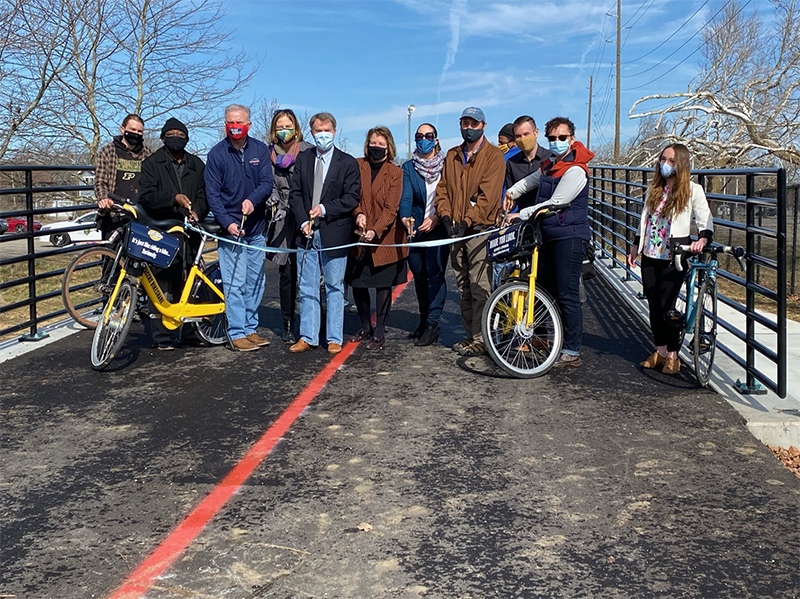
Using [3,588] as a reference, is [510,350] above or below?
above

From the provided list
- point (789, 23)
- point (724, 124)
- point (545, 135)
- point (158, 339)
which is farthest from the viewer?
point (789, 23)

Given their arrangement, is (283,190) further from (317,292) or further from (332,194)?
(317,292)

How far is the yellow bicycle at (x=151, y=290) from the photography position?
6496 millimetres

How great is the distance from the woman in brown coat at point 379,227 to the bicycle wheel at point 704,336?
2761 mm

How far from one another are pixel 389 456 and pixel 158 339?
3.57 metres

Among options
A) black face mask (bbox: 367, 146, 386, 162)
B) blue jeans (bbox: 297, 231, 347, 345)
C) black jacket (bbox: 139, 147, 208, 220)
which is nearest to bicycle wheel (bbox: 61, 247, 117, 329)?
black jacket (bbox: 139, 147, 208, 220)

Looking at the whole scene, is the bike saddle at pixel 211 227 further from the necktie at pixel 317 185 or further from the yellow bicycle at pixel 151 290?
the necktie at pixel 317 185

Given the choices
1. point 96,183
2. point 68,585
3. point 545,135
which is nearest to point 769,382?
point 545,135

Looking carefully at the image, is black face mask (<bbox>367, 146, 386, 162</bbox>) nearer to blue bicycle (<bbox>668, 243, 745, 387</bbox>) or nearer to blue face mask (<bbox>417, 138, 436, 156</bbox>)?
blue face mask (<bbox>417, 138, 436, 156</bbox>)

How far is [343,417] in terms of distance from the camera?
5.30 m

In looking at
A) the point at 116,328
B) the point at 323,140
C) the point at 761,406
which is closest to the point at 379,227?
the point at 323,140

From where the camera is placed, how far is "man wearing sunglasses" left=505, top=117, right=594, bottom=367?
20.4 feet

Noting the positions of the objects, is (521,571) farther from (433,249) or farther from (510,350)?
(433,249)

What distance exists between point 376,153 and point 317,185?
62 cm
